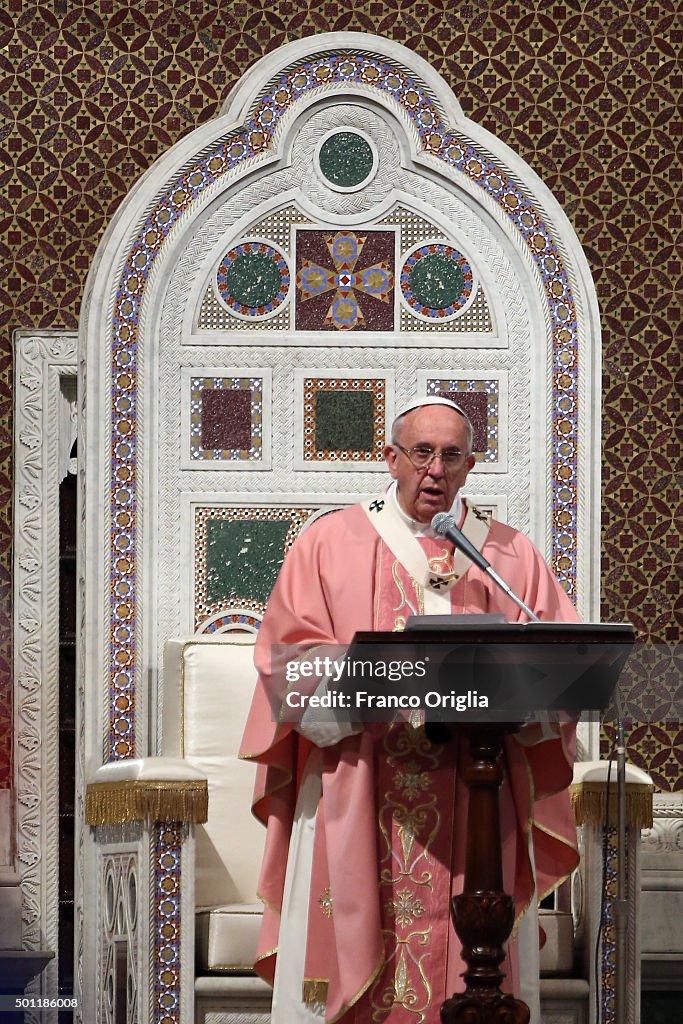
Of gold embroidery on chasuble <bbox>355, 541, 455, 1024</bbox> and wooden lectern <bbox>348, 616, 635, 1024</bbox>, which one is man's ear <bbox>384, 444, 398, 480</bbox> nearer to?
gold embroidery on chasuble <bbox>355, 541, 455, 1024</bbox>

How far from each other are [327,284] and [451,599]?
155cm

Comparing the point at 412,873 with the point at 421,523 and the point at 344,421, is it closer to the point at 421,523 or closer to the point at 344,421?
the point at 421,523

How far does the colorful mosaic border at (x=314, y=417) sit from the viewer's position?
206 inches

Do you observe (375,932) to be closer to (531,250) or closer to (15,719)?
(15,719)

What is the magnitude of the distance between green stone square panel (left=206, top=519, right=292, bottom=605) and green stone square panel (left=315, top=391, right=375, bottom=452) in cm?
28

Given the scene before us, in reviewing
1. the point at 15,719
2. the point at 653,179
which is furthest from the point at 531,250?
the point at 15,719

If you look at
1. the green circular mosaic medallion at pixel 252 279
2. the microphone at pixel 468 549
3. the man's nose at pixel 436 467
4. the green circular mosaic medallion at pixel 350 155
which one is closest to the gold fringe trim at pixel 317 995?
the microphone at pixel 468 549

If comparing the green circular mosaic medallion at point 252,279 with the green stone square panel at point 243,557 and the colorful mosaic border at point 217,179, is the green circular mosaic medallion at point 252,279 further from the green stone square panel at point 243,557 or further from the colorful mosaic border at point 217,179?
the green stone square panel at point 243,557

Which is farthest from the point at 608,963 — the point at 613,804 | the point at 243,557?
the point at 243,557

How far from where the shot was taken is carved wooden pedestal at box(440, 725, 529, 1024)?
339 cm

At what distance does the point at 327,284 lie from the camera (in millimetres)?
5316

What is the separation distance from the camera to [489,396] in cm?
528

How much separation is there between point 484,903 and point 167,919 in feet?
3.47

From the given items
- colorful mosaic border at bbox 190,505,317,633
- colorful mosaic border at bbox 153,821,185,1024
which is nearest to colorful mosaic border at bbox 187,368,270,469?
colorful mosaic border at bbox 190,505,317,633
